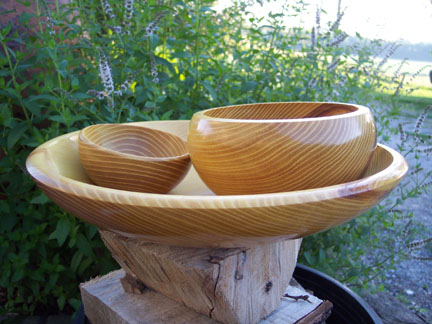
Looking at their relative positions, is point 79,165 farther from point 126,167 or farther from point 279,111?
point 279,111

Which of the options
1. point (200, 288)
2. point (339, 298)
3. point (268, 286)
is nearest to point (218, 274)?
point (200, 288)

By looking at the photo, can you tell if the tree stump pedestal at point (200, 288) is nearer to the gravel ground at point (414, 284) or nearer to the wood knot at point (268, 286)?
the wood knot at point (268, 286)

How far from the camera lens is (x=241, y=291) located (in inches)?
32.4

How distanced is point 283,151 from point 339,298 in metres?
0.71

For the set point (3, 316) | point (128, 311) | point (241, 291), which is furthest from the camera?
point (3, 316)

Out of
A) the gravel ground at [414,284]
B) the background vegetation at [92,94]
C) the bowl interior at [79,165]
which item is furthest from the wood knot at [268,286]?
the gravel ground at [414,284]

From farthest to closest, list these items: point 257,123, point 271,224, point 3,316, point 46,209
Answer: point 3,316
point 46,209
point 257,123
point 271,224

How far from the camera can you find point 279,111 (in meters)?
0.85

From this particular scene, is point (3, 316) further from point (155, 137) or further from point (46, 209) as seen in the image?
point (155, 137)

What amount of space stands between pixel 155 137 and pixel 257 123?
0.39 m

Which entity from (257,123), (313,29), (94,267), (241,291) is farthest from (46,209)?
(313,29)

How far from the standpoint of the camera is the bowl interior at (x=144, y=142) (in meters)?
0.89

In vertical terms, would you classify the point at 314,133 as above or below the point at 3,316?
above

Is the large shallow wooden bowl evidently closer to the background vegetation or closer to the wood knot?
the wood knot
